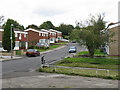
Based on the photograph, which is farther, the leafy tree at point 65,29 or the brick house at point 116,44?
the leafy tree at point 65,29

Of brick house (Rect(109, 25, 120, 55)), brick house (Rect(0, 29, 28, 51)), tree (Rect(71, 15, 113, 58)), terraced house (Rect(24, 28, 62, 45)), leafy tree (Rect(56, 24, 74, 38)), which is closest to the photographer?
tree (Rect(71, 15, 113, 58))

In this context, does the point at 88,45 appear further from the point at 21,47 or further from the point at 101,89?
the point at 21,47

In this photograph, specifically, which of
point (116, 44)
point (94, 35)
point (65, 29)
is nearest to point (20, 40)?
point (116, 44)

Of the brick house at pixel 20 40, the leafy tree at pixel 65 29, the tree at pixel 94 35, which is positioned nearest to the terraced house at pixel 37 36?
the brick house at pixel 20 40

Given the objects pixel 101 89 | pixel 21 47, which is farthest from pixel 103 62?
pixel 21 47

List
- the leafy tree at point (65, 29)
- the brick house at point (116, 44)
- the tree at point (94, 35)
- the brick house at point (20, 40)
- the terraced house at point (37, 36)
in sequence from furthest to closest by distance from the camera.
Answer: the leafy tree at point (65, 29) < the terraced house at point (37, 36) < the brick house at point (20, 40) < the brick house at point (116, 44) < the tree at point (94, 35)

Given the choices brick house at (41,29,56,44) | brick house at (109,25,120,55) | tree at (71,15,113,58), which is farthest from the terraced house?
tree at (71,15,113,58)

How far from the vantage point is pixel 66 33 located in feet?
394

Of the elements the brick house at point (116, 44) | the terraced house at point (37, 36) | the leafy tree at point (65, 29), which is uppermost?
the leafy tree at point (65, 29)

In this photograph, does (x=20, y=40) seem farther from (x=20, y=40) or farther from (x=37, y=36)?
(x=37, y=36)

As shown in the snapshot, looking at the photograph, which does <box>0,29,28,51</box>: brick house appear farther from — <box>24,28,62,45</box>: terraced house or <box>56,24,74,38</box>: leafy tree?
<box>56,24,74,38</box>: leafy tree

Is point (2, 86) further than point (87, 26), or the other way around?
point (87, 26)

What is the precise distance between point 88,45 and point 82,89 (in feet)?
52.3

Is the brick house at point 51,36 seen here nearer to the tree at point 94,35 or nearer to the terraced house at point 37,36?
the terraced house at point 37,36
